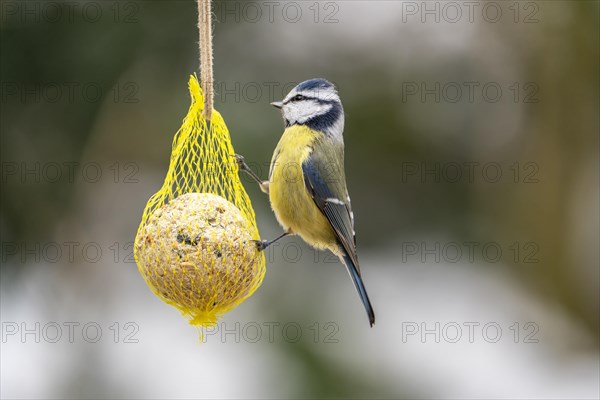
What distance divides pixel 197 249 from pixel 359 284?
0.77 meters

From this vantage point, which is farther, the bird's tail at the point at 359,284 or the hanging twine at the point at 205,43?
the bird's tail at the point at 359,284

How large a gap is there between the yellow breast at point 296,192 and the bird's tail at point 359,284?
114mm

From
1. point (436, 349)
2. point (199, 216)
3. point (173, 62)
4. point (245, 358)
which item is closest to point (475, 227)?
point (436, 349)

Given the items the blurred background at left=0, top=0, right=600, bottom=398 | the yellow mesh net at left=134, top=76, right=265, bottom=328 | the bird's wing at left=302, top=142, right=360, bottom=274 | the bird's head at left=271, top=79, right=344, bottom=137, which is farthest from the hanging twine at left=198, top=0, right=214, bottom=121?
the blurred background at left=0, top=0, right=600, bottom=398

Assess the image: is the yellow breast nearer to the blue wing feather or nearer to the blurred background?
the blue wing feather

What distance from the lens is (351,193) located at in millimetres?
6352

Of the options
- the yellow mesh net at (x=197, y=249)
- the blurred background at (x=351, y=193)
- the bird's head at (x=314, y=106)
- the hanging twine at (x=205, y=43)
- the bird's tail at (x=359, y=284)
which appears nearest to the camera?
the hanging twine at (x=205, y=43)

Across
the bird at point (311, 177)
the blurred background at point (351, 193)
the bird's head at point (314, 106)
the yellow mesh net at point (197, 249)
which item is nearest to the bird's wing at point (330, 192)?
the bird at point (311, 177)

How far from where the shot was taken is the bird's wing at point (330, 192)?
3666mm

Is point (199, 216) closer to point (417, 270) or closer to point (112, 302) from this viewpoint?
point (112, 302)

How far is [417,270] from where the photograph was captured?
6.50m

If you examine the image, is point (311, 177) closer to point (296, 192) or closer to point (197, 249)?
point (296, 192)

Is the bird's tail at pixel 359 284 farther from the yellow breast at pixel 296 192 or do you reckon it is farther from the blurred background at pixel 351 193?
the blurred background at pixel 351 193

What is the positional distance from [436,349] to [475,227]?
1072 millimetres
